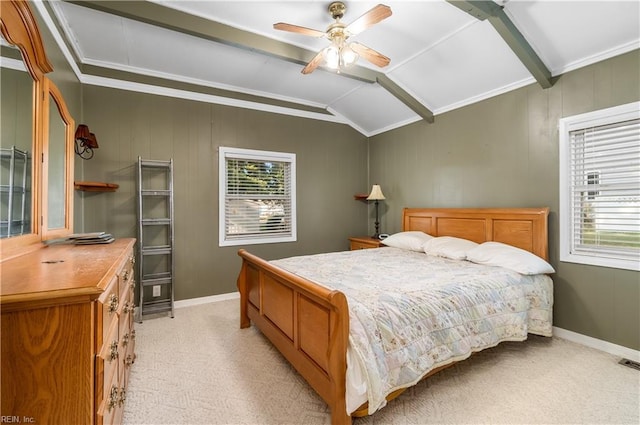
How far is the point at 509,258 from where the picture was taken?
8.71 feet

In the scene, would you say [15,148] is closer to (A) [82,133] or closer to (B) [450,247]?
(A) [82,133]

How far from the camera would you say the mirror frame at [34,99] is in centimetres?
137

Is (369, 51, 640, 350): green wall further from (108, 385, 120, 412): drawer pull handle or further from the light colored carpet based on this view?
(108, 385, 120, 412): drawer pull handle

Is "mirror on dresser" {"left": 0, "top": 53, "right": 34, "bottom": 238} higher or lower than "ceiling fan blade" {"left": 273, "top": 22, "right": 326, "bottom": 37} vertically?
lower

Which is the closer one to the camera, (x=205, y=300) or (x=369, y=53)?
(x=369, y=53)

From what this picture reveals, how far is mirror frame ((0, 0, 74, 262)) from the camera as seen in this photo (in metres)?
1.37

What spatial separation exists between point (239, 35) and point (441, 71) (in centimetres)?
225

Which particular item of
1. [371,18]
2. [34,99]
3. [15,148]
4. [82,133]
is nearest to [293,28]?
[371,18]

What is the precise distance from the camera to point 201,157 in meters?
3.86

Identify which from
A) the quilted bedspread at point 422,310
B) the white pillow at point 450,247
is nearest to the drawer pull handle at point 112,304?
the quilted bedspread at point 422,310

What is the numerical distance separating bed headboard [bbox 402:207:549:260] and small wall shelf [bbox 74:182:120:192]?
380 centimetres

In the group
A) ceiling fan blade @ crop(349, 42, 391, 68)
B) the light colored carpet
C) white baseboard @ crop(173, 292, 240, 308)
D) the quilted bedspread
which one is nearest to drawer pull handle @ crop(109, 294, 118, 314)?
the light colored carpet

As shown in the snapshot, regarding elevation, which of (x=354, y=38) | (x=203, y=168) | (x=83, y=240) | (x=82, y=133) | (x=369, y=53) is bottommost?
(x=83, y=240)

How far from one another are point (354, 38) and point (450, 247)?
7.90ft
